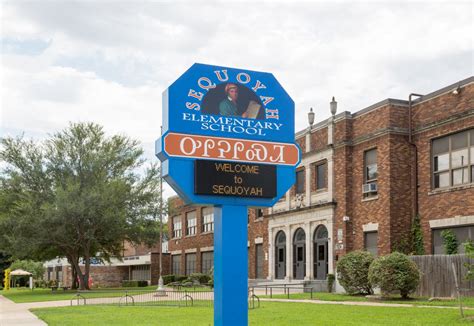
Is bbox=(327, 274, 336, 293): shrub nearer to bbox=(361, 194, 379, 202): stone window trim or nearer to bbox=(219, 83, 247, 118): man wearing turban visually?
bbox=(361, 194, 379, 202): stone window trim

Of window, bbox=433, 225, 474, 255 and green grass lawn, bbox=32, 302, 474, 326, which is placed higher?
window, bbox=433, 225, 474, 255

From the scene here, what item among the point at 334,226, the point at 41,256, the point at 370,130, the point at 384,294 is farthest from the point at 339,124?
the point at 41,256

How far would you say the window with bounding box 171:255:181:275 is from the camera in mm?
63150

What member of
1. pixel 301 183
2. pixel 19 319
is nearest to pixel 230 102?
pixel 19 319

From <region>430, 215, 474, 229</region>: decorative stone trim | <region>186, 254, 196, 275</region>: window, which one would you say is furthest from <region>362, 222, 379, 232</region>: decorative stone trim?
<region>186, 254, 196, 275</region>: window

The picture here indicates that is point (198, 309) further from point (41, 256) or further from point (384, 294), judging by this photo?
point (41, 256)

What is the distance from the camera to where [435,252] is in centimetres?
3166

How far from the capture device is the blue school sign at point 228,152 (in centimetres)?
1208

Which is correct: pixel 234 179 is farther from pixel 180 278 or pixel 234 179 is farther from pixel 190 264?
pixel 190 264

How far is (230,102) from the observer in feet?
41.5

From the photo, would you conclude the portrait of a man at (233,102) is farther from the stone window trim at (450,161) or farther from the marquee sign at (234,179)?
the stone window trim at (450,161)

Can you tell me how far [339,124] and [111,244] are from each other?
20.8 m

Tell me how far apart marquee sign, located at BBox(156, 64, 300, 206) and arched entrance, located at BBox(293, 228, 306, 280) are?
92.4ft

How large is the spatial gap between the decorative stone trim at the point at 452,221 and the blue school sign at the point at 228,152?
18.6 meters
